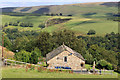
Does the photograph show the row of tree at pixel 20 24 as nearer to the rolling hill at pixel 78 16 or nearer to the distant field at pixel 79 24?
the rolling hill at pixel 78 16

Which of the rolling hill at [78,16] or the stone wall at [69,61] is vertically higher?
the rolling hill at [78,16]

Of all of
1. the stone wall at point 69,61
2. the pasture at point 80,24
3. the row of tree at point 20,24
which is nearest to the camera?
the stone wall at point 69,61

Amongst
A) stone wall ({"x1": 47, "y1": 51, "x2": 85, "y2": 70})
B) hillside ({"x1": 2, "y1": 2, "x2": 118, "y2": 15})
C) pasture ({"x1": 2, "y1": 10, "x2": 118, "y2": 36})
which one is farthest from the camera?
hillside ({"x1": 2, "y1": 2, "x2": 118, "y2": 15})

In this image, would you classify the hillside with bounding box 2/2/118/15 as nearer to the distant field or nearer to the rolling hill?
the rolling hill

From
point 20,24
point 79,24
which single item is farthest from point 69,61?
point 20,24

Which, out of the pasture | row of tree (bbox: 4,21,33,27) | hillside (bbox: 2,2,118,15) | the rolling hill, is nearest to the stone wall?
the pasture

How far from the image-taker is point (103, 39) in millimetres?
111312

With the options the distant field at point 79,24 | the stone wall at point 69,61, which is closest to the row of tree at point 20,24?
the distant field at point 79,24

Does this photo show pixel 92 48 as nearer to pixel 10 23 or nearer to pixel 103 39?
pixel 103 39

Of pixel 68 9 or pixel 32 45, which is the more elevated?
pixel 68 9

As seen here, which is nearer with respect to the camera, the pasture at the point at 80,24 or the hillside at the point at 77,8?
the pasture at the point at 80,24

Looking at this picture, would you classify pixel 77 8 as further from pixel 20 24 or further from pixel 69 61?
pixel 69 61

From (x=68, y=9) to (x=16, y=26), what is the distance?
2227 inches

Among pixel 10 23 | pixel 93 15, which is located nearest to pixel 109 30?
pixel 93 15
